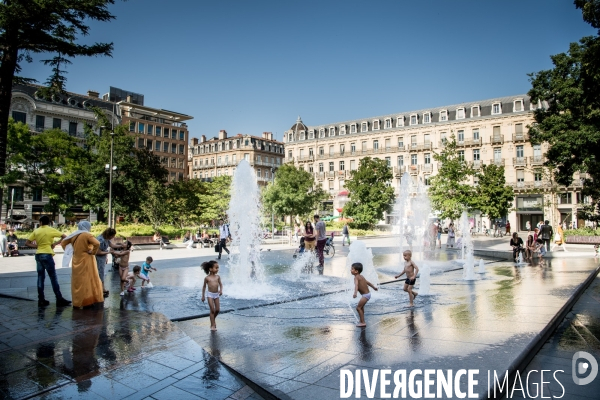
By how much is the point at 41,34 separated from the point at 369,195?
46680 mm

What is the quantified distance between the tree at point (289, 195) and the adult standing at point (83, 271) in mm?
41056

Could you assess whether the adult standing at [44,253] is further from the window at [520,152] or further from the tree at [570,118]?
the window at [520,152]

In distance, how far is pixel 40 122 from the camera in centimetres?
5694

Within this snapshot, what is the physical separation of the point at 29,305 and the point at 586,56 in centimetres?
1492

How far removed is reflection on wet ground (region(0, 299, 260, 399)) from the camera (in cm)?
415

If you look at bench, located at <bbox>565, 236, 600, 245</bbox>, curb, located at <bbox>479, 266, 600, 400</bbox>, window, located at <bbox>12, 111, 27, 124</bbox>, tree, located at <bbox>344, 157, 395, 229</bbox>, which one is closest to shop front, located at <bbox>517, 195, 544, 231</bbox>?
tree, located at <bbox>344, 157, 395, 229</bbox>

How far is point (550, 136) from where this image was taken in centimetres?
3027

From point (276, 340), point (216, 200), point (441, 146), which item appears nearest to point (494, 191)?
point (441, 146)

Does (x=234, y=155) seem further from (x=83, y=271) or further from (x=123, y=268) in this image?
(x=83, y=271)

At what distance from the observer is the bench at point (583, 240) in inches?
1090

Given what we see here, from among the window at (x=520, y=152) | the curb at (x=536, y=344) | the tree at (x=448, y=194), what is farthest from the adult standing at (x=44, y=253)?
the window at (x=520, y=152)

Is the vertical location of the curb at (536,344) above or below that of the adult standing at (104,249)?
below

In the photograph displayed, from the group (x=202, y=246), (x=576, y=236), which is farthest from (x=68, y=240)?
(x=576, y=236)

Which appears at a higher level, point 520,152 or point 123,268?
point 520,152
